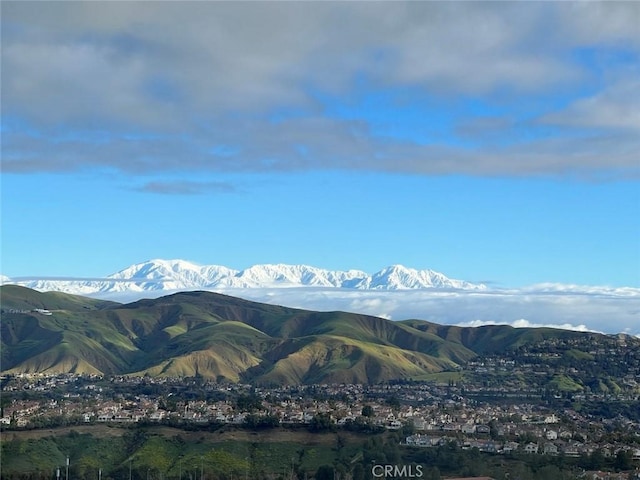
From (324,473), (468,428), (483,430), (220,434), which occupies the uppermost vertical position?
(483,430)

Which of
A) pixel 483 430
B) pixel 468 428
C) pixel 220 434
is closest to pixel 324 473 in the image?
pixel 220 434

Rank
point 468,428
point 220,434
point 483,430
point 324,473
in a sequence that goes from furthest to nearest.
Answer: point 468,428 < point 483,430 < point 220,434 < point 324,473

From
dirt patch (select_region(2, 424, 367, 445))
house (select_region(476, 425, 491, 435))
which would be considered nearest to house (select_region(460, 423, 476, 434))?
house (select_region(476, 425, 491, 435))

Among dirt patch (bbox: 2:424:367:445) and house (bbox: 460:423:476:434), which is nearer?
dirt patch (bbox: 2:424:367:445)

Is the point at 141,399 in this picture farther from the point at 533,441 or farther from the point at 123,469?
the point at 533,441

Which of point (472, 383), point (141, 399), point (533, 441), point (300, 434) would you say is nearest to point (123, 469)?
point (300, 434)

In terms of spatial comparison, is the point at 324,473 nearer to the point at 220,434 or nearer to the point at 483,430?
the point at 220,434

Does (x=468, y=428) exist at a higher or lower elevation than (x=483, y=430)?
→ lower

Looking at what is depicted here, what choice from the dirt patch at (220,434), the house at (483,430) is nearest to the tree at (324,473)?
the dirt patch at (220,434)

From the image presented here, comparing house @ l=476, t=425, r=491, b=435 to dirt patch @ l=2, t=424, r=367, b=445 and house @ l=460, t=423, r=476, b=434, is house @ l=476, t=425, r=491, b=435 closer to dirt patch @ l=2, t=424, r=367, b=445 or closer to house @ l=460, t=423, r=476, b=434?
house @ l=460, t=423, r=476, b=434

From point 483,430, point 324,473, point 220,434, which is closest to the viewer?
point 324,473

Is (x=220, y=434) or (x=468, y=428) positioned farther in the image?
(x=468, y=428)
